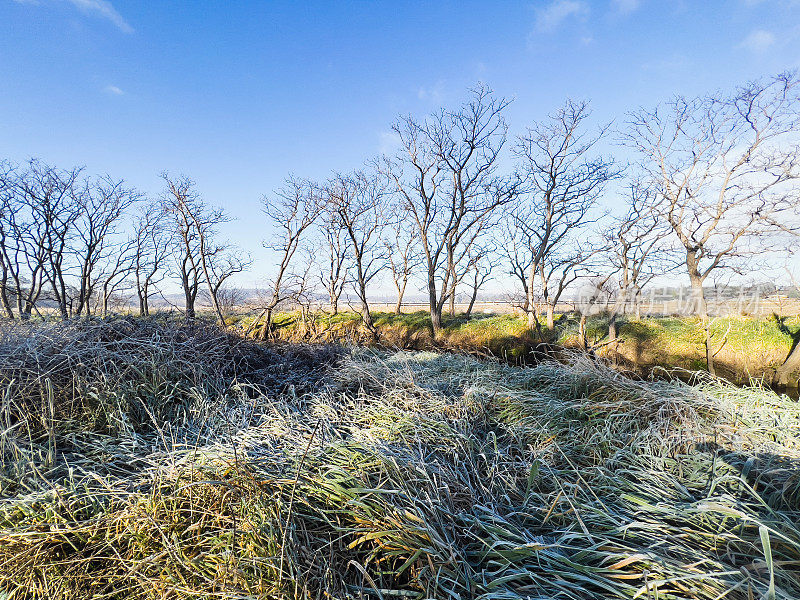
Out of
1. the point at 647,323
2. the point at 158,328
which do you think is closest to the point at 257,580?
the point at 158,328

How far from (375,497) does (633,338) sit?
37.3 feet

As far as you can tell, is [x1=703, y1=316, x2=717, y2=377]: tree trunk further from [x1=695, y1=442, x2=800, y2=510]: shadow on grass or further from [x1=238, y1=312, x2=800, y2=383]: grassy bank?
[x1=695, y1=442, x2=800, y2=510]: shadow on grass

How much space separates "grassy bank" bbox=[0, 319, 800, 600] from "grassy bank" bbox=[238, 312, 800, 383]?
541 centimetres

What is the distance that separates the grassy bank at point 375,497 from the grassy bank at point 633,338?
5408 mm

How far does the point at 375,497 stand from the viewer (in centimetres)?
160

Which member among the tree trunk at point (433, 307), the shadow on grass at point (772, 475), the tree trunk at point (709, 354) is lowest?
the tree trunk at point (709, 354)

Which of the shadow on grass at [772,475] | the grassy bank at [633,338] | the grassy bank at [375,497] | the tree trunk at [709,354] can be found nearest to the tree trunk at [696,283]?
the grassy bank at [633,338]

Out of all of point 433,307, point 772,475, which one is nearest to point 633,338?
point 433,307

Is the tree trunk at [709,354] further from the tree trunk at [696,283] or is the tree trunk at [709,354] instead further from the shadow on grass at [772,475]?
the shadow on grass at [772,475]

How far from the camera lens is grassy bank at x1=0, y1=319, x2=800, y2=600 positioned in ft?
4.21

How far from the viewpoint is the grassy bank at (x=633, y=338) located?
891cm

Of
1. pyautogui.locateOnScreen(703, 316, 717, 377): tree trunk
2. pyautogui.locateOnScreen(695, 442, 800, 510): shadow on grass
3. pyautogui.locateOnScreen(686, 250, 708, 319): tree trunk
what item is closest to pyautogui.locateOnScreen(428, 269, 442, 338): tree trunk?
pyautogui.locateOnScreen(703, 316, 717, 377): tree trunk

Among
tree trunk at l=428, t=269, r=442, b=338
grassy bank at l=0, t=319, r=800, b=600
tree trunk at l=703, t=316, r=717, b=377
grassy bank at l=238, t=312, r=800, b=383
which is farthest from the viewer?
tree trunk at l=428, t=269, r=442, b=338

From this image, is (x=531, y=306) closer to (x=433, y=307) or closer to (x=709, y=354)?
(x=433, y=307)
